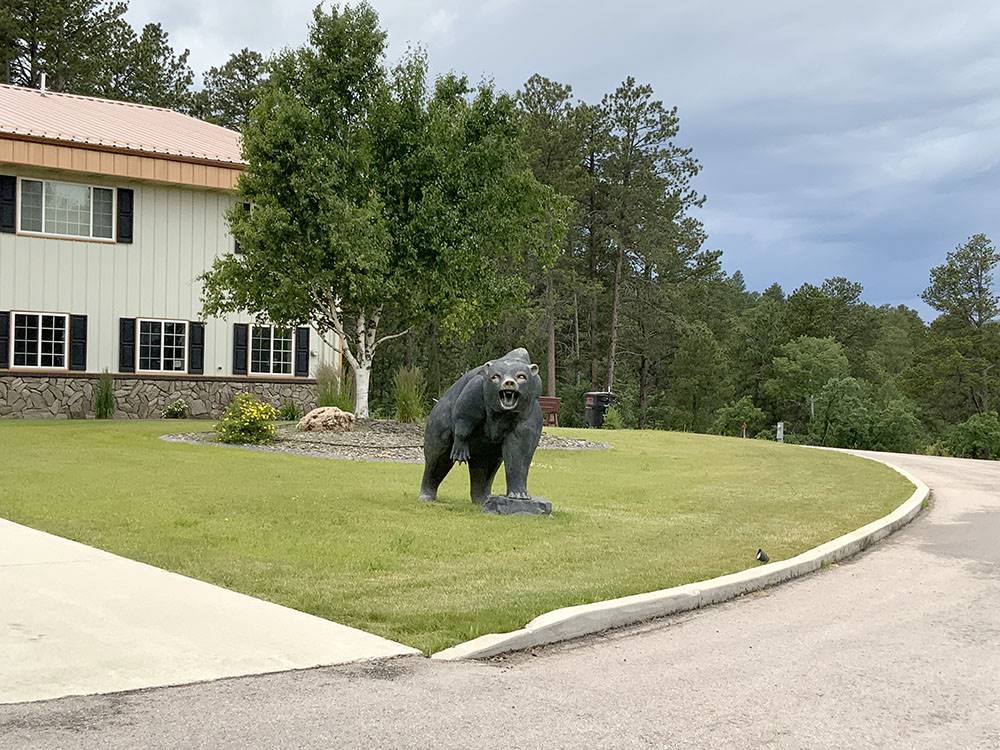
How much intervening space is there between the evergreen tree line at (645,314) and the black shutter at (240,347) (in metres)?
14.6

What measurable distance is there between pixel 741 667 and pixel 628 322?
54604 mm

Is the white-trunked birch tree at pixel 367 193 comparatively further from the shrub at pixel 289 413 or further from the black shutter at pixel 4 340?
the black shutter at pixel 4 340

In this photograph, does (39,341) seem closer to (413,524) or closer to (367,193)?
(367,193)

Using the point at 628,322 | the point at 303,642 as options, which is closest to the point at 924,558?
the point at 303,642

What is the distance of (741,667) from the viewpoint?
571cm

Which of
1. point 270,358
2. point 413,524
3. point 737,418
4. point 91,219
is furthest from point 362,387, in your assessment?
point 737,418

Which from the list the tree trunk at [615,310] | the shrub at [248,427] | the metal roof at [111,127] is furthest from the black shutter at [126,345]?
the tree trunk at [615,310]

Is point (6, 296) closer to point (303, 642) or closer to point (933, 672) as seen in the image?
point (303, 642)

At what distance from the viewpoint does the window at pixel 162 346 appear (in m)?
28.5

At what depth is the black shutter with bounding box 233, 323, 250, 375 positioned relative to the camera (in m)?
29.7

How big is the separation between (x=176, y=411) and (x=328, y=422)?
28.2 ft

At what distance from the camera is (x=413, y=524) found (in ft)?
33.4

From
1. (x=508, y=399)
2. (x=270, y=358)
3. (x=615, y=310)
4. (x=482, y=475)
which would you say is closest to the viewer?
(x=508, y=399)

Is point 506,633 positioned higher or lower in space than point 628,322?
lower
